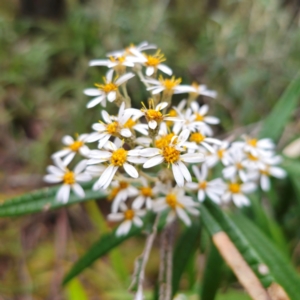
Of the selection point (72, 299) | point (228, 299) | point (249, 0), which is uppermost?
point (249, 0)

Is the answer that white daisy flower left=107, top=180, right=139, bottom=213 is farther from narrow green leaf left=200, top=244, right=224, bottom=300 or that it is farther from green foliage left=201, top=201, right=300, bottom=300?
narrow green leaf left=200, top=244, right=224, bottom=300

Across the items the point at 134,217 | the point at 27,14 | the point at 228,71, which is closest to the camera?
the point at 134,217

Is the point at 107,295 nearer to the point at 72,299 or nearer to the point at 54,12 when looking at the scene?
the point at 72,299

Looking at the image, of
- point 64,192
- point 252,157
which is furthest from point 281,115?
point 64,192

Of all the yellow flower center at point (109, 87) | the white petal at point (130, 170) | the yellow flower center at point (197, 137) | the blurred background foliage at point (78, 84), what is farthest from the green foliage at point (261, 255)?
the blurred background foliage at point (78, 84)

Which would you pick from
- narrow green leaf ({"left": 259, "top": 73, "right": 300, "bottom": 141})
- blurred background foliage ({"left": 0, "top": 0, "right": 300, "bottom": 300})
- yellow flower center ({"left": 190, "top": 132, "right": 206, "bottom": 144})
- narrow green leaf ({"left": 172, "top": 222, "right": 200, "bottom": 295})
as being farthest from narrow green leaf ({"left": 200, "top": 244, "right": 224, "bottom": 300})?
blurred background foliage ({"left": 0, "top": 0, "right": 300, "bottom": 300})

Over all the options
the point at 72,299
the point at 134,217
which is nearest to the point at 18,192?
the point at 72,299

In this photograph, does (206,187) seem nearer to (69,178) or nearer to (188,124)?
(188,124)
